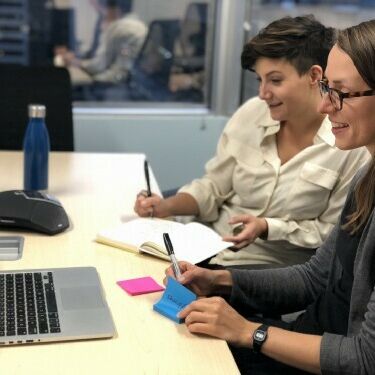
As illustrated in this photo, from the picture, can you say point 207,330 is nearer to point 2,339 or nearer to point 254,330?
point 254,330

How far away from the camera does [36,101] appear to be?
2.72 metres

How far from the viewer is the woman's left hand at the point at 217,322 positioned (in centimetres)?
118

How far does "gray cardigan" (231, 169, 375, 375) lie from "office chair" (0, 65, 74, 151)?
1.47 meters

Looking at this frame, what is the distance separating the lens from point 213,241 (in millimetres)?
1619

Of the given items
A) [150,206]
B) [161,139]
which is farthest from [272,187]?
[161,139]

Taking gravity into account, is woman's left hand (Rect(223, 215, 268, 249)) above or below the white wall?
above

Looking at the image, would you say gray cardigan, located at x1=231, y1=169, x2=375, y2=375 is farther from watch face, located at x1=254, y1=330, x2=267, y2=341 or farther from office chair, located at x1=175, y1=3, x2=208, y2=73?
office chair, located at x1=175, y1=3, x2=208, y2=73

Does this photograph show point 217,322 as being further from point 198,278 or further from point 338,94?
point 338,94

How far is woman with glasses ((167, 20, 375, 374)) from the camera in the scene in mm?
1176

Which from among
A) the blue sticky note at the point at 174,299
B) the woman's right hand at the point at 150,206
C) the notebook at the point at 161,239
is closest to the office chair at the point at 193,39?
the woman's right hand at the point at 150,206

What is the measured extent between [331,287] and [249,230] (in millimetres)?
416

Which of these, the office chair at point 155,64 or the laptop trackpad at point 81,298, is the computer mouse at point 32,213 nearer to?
the laptop trackpad at point 81,298

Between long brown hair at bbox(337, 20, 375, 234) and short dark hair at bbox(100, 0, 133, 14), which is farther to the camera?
short dark hair at bbox(100, 0, 133, 14)

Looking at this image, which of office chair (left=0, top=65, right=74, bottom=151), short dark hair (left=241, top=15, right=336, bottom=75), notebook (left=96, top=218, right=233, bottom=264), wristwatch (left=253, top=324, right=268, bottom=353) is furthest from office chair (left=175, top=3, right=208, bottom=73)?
wristwatch (left=253, top=324, right=268, bottom=353)
